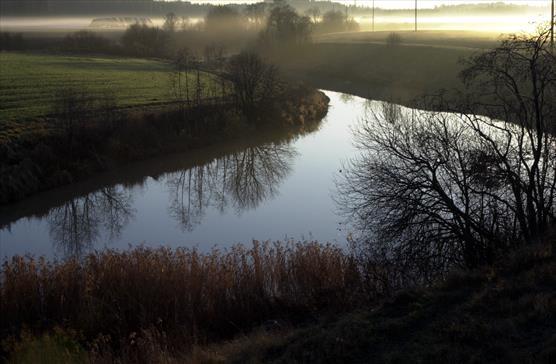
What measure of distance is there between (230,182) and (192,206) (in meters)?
3.20

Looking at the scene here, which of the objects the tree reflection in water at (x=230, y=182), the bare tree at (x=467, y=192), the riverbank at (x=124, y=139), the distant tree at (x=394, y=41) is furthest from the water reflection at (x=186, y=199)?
the distant tree at (x=394, y=41)

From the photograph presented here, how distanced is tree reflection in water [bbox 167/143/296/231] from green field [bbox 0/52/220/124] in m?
7.83

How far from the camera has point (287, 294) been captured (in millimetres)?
10523

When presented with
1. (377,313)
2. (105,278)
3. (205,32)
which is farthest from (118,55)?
(377,313)

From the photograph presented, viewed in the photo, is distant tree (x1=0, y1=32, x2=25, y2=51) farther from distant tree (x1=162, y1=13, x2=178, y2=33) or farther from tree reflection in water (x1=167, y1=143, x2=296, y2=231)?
tree reflection in water (x1=167, y1=143, x2=296, y2=231)

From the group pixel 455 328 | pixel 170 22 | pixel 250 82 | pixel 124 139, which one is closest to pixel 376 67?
pixel 250 82

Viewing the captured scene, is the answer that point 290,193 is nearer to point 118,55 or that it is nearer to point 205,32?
point 118,55

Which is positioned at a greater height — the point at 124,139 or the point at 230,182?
the point at 124,139

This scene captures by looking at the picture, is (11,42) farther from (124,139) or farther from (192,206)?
(192,206)

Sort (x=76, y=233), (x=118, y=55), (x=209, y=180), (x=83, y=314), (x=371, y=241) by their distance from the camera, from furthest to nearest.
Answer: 1. (x=118, y=55)
2. (x=209, y=180)
3. (x=76, y=233)
4. (x=371, y=241)
5. (x=83, y=314)

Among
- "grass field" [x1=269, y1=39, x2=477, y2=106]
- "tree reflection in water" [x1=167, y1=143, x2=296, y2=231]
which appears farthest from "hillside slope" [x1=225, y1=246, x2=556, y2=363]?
"grass field" [x1=269, y1=39, x2=477, y2=106]

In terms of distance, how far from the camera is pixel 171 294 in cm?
1008

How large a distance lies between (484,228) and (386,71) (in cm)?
3732

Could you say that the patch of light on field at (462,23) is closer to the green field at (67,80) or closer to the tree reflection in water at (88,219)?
the green field at (67,80)
